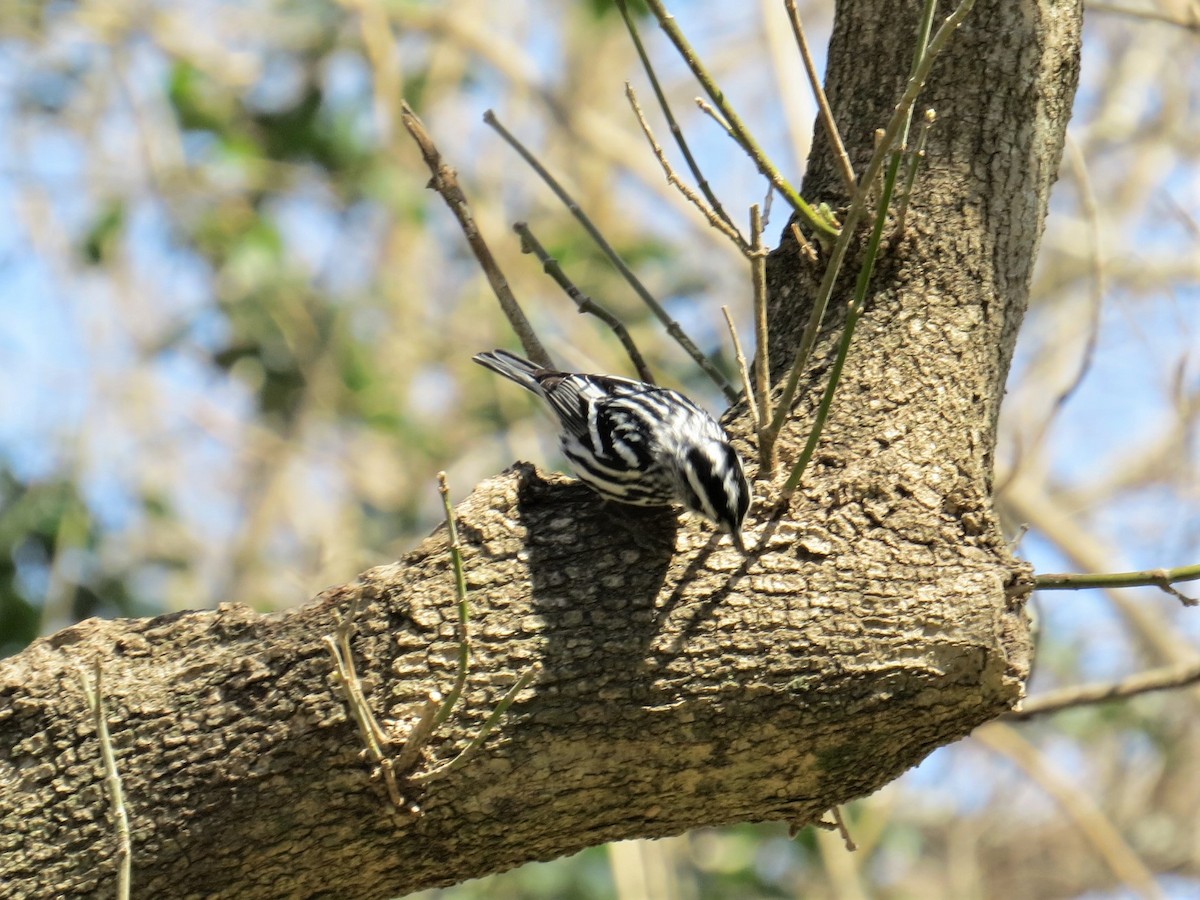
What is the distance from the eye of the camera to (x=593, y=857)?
7734 mm

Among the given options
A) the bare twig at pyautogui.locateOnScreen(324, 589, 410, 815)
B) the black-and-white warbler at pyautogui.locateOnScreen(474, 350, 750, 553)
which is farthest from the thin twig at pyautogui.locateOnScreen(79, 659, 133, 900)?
Answer: the black-and-white warbler at pyautogui.locateOnScreen(474, 350, 750, 553)

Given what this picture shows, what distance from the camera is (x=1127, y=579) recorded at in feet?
9.48

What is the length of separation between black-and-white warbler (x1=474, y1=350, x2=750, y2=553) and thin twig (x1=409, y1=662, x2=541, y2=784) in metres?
0.55

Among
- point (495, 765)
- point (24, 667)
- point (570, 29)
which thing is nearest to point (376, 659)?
point (495, 765)

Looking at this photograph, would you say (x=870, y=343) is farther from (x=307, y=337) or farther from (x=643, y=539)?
(x=307, y=337)

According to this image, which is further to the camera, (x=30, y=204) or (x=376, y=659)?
(x=30, y=204)

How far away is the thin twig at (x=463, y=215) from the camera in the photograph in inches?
149

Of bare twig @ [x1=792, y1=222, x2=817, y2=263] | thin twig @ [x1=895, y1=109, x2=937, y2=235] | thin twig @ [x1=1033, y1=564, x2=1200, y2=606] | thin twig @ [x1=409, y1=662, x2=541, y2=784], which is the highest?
bare twig @ [x1=792, y1=222, x2=817, y2=263]

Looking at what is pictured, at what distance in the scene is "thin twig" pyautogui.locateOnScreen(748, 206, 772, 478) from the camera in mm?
2793

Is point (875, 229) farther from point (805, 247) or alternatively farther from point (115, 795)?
point (115, 795)

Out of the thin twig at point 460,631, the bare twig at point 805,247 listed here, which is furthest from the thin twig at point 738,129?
the thin twig at point 460,631

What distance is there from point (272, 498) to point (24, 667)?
7.00 m

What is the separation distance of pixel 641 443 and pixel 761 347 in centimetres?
67

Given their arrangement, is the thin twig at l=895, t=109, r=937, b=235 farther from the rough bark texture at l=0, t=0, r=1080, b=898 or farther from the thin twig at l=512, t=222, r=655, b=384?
the thin twig at l=512, t=222, r=655, b=384
